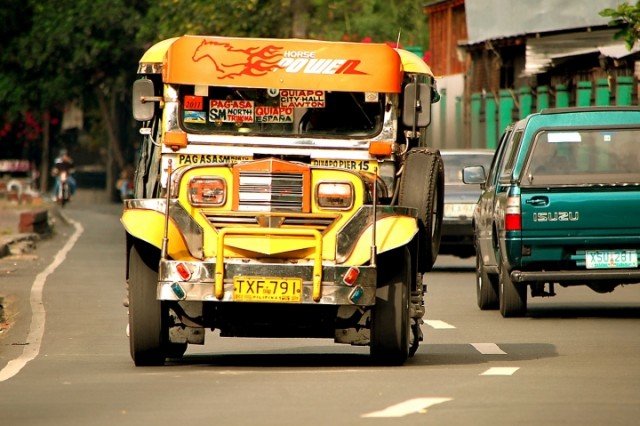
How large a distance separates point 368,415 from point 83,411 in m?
1.55

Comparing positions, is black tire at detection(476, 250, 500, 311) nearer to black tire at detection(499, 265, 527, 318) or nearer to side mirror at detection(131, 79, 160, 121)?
black tire at detection(499, 265, 527, 318)

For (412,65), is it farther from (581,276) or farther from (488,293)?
(488,293)

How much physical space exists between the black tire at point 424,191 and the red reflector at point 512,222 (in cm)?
402

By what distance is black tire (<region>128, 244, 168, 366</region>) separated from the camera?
39.8ft

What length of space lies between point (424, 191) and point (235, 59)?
1.76 metres

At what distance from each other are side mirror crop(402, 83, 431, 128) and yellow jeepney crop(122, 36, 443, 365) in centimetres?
1

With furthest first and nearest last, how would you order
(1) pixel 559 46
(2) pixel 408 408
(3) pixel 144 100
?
(1) pixel 559 46 → (3) pixel 144 100 → (2) pixel 408 408

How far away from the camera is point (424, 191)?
1257 centimetres

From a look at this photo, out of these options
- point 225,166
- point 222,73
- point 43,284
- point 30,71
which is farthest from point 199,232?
point 30,71

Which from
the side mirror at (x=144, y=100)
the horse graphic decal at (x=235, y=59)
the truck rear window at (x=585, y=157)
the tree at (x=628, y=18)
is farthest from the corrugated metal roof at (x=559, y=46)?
the side mirror at (x=144, y=100)

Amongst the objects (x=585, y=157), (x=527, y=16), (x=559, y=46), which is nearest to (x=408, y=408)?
(x=585, y=157)

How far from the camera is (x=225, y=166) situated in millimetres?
12320

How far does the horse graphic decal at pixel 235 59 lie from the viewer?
Answer: 13109 millimetres

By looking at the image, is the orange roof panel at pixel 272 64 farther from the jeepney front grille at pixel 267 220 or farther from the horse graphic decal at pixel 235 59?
the jeepney front grille at pixel 267 220
